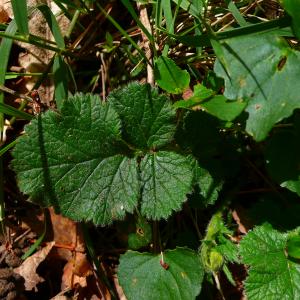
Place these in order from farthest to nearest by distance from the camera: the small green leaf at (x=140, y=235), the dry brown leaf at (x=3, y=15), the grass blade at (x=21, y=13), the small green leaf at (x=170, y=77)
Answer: the dry brown leaf at (x=3, y=15) → the small green leaf at (x=140, y=235) → the small green leaf at (x=170, y=77) → the grass blade at (x=21, y=13)

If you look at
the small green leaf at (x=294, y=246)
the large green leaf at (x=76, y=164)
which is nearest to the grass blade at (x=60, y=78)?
the large green leaf at (x=76, y=164)

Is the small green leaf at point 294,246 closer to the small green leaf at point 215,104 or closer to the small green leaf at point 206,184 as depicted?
the small green leaf at point 206,184

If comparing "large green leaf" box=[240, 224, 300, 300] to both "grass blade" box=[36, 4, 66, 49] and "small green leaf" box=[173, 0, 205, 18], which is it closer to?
"small green leaf" box=[173, 0, 205, 18]

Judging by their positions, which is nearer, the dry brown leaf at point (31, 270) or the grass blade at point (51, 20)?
the grass blade at point (51, 20)

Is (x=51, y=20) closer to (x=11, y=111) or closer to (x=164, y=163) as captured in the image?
(x=11, y=111)

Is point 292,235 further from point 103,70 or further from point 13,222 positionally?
point 13,222

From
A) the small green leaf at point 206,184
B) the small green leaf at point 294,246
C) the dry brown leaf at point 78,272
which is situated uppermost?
the small green leaf at point 206,184

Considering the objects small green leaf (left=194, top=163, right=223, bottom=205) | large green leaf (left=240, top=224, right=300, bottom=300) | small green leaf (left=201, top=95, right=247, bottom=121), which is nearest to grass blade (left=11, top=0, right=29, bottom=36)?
small green leaf (left=201, top=95, right=247, bottom=121)

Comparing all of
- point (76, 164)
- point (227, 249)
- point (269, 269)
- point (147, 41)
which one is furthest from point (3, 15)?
point (269, 269)

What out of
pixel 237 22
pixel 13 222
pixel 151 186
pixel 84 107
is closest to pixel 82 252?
pixel 13 222
